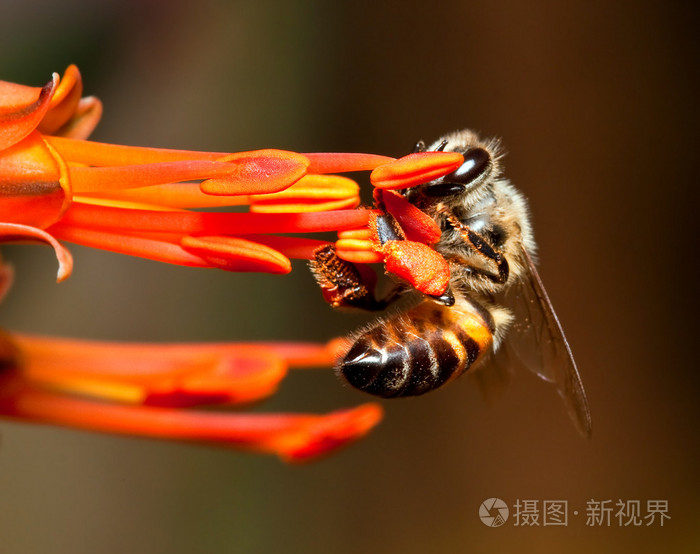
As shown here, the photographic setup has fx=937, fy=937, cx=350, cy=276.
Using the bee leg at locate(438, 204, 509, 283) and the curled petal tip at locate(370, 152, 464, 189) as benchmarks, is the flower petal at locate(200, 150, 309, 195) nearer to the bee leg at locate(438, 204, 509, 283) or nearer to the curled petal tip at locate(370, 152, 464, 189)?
the curled petal tip at locate(370, 152, 464, 189)

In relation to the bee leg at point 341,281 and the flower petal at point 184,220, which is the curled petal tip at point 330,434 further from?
the flower petal at point 184,220

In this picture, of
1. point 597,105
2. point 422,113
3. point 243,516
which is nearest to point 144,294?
point 243,516

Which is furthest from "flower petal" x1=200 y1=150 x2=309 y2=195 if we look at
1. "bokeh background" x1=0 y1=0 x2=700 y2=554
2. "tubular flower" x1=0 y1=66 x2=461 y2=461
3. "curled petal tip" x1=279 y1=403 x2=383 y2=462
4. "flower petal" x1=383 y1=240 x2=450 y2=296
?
"bokeh background" x1=0 y1=0 x2=700 y2=554

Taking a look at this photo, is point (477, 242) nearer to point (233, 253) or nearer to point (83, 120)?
point (233, 253)

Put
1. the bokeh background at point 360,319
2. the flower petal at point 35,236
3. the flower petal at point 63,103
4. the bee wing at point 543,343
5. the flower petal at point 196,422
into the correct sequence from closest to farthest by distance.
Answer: the flower petal at point 35,236 → the flower petal at point 63,103 → the flower petal at point 196,422 → the bee wing at point 543,343 → the bokeh background at point 360,319

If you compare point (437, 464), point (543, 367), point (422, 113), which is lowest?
point (437, 464)

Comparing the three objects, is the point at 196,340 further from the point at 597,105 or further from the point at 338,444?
the point at 338,444

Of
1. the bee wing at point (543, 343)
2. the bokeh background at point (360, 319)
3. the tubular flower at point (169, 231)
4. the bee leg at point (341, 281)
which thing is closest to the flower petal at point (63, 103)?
the tubular flower at point (169, 231)
